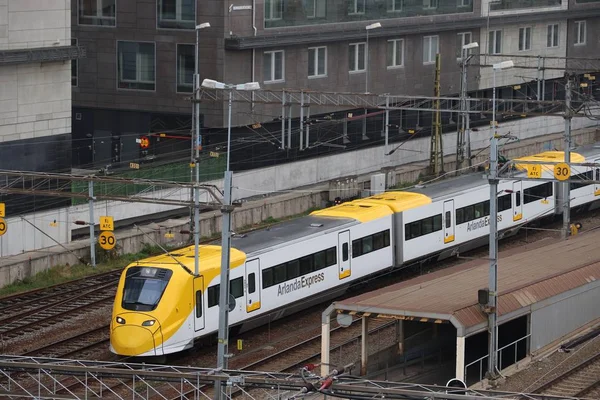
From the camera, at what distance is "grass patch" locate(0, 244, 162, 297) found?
3884 cm

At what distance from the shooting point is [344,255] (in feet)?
120

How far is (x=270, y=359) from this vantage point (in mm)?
32156

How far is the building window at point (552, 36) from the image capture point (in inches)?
2869

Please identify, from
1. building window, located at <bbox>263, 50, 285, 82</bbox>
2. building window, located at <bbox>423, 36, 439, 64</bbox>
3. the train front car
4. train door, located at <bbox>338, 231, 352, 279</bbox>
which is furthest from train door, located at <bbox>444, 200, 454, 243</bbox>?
building window, located at <bbox>423, 36, 439, 64</bbox>

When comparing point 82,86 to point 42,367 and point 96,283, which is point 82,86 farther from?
point 42,367

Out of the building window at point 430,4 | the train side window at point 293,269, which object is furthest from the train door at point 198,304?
the building window at point 430,4

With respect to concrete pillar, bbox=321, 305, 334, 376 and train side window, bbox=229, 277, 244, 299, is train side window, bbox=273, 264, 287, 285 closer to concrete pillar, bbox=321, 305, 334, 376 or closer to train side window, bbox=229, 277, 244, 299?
train side window, bbox=229, 277, 244, 299

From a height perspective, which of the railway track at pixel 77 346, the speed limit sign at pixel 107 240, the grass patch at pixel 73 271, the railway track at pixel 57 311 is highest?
the speed limit sign at pixel 107 240

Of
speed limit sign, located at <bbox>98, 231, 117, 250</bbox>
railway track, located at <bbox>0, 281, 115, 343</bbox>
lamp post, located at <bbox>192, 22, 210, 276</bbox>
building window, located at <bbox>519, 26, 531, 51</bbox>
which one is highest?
building window, located at <bbox>519, 26, 531, 51</bbox>

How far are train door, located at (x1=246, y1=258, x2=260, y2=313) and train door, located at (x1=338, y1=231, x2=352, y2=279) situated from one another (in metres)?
3.85

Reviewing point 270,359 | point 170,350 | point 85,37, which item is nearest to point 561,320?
point 270,359

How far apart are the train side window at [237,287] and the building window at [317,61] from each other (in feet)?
80.3

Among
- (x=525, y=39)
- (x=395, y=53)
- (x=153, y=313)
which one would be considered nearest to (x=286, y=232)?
(x=153, y=313)

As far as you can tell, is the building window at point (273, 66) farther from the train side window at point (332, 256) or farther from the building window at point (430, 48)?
the train side window at point (332, 256)
